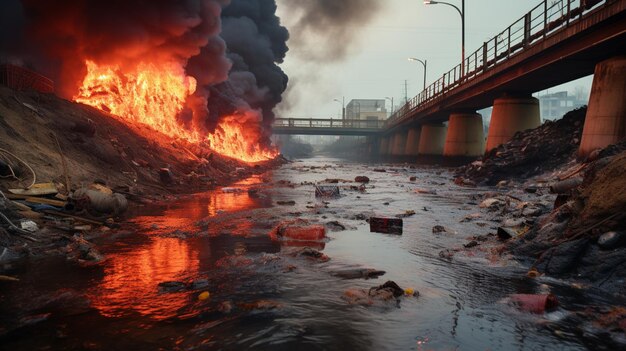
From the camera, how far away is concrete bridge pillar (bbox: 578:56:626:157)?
1689 cm

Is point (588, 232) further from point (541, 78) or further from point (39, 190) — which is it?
point (541, 78)

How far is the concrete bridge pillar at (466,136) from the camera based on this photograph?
37469 millimetres

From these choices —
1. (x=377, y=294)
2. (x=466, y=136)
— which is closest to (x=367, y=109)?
(x=466, y=136)

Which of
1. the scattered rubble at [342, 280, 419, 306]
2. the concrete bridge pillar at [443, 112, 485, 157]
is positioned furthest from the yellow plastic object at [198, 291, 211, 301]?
the concrete bridge pillar at [443, 112, 485, 157]

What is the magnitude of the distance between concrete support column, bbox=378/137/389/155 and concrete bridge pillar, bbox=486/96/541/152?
159 feet

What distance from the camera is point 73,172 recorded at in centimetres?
1170

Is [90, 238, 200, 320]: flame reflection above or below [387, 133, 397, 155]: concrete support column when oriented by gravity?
below

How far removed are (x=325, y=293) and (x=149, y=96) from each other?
77.0 feet

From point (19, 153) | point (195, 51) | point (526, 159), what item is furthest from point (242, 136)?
point (19, 153)

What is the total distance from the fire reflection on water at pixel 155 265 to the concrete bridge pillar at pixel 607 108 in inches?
610

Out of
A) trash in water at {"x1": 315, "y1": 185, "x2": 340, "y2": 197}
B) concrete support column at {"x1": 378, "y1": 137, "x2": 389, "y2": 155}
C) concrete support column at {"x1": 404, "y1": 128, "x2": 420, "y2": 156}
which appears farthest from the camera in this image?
concrete support column at {"x1": 378, "y1": 137, "x2": 389, "y2": 155}

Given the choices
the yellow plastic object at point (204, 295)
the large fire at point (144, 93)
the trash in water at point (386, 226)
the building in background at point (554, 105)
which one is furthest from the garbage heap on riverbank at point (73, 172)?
the building in background at point (554, 105)

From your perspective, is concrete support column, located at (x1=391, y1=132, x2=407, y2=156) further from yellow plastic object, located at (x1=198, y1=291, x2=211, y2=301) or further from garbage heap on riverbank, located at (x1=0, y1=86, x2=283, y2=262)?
yellow plastic object, located at (x1=198, y1=291, x2=211, y2=301)

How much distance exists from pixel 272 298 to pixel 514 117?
91.7 ft
